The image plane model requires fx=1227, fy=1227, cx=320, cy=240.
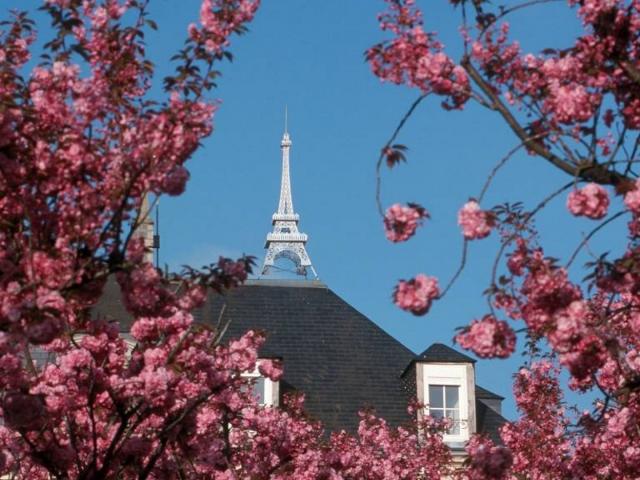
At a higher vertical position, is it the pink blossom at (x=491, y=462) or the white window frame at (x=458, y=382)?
the white window frame at (x=458, y=382)

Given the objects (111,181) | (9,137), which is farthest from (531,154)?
(9,137)

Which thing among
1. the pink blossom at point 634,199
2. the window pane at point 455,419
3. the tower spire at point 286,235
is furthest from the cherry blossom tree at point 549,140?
the tower spire at point 286,235

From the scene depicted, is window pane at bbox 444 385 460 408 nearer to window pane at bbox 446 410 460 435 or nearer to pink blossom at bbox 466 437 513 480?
window pane at bbox 446 410 460 435

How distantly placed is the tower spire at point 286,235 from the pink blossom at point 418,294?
5633 centimetres

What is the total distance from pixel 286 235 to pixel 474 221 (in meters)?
67.9

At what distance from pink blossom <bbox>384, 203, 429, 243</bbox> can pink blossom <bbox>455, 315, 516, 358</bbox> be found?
622 mm

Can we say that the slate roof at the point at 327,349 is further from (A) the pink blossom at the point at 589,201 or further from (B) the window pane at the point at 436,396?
(A) the pink blossom at the point at 589,201

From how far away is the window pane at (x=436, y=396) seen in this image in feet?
75.8

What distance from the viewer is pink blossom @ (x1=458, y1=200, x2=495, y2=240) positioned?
6574 millimetres

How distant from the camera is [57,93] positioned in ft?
24.4

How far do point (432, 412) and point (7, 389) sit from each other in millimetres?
14126

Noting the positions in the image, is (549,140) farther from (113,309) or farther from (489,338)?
(113,309)

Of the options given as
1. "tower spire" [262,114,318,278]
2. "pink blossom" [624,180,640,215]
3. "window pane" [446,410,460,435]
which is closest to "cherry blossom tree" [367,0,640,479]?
"pink blossom" [624,180,640,215]

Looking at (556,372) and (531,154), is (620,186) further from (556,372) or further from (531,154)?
(556,372)
